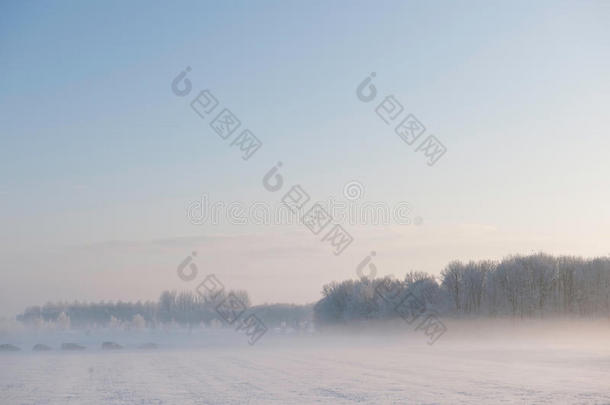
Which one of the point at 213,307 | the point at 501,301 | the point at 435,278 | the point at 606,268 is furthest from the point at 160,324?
the point at 606,268

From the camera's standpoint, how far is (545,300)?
298 ft

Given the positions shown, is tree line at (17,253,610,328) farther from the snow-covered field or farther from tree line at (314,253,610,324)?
the snow-covered field

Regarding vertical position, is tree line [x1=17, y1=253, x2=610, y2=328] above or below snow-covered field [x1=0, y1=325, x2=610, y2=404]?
above

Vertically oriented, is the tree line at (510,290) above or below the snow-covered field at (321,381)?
above

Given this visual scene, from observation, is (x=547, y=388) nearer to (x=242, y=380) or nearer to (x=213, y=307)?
(x=242, y=380)

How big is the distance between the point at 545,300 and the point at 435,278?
722 inches

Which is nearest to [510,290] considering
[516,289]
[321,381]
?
[516,289]

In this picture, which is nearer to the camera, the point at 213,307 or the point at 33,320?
the point at 33,320

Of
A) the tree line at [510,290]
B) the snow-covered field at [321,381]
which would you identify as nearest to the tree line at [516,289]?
the tree line at [510,290]

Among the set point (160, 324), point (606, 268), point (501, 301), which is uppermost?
point (606, 268)

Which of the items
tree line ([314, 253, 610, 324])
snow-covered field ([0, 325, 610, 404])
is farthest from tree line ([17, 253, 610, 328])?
snow-covered field ([0, 325, 610, 404])

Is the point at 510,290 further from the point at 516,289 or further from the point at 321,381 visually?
the point at 321,381

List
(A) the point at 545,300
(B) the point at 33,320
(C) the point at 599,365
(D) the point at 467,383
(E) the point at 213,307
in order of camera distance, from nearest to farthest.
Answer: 1. (D) the point at 467,383
2. (C) the point at 599,365
3. (A) the point at 545,300
4. (B) the point at 33,320
5. (E) the point at 213,307

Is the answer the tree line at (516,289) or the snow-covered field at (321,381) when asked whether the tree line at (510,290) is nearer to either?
the tree line at (516,289)
